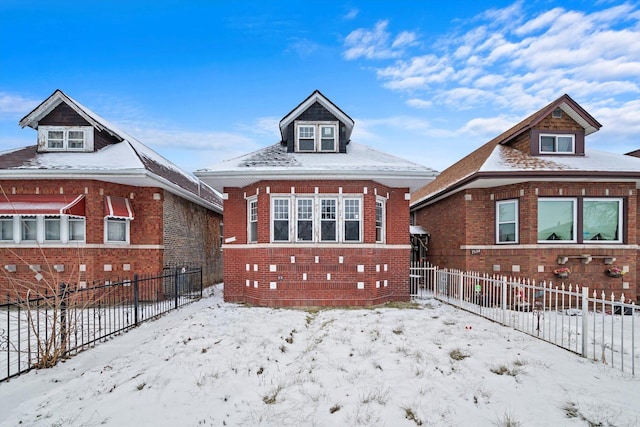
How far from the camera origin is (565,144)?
13539 millimetres

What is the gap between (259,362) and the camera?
6.22m

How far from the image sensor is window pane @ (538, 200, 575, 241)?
12625mm

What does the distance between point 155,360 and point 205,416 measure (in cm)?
251

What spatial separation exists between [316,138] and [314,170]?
8.65 feet

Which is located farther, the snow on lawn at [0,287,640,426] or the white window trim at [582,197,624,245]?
the white window trim at [582,197,624,245]

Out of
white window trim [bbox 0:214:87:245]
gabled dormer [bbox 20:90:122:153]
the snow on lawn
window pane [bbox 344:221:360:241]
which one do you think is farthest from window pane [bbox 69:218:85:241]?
window pane [bbox 344:221:360:241]

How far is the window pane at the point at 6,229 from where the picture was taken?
41.8 feet

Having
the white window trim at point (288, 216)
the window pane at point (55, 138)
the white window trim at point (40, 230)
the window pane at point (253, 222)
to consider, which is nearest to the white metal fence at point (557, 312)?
the white window trim at point (288, 216)

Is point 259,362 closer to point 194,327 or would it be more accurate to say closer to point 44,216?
point 194,327

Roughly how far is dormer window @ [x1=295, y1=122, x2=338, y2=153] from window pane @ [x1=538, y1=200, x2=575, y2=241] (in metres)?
8.22

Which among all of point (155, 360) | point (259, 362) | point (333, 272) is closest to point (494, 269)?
point (333, 272)

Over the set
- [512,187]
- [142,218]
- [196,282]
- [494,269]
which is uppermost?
[512,187]

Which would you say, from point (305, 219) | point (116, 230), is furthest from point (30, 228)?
point (305, 219)

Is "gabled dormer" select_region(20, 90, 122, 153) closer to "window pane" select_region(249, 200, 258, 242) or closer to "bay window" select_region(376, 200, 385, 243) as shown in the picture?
"window pane" select_region(249, 200, 258, 242)
